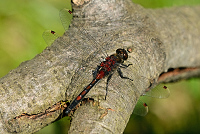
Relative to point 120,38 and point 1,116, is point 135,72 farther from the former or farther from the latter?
point 1,116

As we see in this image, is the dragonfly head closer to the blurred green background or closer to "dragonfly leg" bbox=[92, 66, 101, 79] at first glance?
"dragonfly leg" bbox=[92, 66, 101, 79]

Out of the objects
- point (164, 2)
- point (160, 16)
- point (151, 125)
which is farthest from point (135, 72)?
point (164, 2)

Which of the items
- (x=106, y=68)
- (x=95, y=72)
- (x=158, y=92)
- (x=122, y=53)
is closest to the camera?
(x=95, y=72)

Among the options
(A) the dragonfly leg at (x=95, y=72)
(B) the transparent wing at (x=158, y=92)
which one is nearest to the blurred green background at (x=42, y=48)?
(B) the transparent wing at (x=158, y=92)

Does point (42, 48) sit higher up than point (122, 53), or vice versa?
point (42, 48)

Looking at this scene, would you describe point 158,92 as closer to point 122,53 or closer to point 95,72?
point 122,53

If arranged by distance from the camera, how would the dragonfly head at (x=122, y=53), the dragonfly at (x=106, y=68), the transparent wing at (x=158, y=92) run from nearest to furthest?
the dragonfly at (x=106, y=68), the dragonfly head at (x=122, y=53), the transparent wing at (x=158, y=92)

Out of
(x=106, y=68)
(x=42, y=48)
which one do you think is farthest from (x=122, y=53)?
(x=42, y=48)

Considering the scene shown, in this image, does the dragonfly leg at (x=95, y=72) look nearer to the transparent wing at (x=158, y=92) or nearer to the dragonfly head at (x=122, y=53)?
the dragonfly head at (x=122, y=53)
